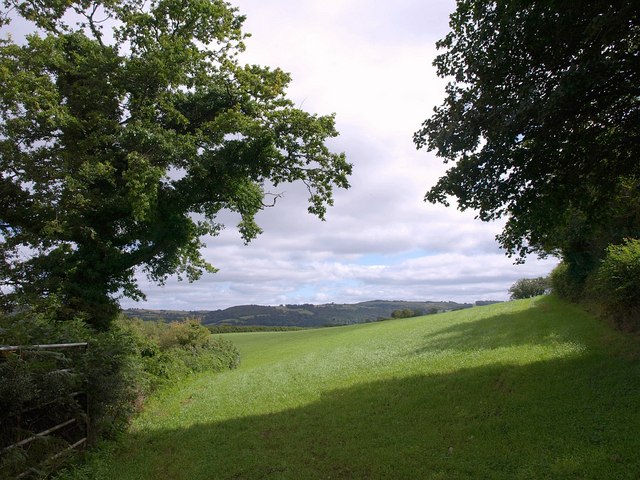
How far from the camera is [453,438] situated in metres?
8.53

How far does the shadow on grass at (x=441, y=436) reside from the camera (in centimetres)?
716

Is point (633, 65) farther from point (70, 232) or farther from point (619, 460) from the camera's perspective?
point (70, 232)

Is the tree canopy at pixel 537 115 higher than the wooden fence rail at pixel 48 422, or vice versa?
the tree canopy at pixel 537 115

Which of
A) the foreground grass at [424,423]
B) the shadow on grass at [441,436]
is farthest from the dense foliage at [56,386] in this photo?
the shadow on grass at [441,436]

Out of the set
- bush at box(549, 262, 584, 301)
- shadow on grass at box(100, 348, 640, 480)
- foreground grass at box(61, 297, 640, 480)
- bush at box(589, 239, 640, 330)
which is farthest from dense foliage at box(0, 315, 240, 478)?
bush at box(549, 262, 584, 301)

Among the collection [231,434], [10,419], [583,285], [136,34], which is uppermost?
[136,34]

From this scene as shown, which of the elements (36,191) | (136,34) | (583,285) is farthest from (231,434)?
(583,285)

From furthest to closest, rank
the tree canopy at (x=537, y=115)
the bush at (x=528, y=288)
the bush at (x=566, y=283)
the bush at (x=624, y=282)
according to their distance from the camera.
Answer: the bush at (x=528, y=288)
the bush at (x=566, y=283)
the bush at (x=624, y=282)
the tree canopy at (x=537, y=115)

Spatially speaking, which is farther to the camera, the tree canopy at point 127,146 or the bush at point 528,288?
the bush at point 528,288

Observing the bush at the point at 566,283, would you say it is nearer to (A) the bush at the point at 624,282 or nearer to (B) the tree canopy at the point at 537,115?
(A) the bush at the point at 624,282

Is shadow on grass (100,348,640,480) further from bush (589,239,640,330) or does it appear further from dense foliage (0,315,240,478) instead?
bush (589,239,640,330)

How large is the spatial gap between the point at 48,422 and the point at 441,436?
8.06m

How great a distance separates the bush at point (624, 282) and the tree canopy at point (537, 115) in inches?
110

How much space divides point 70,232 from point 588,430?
16.8m
